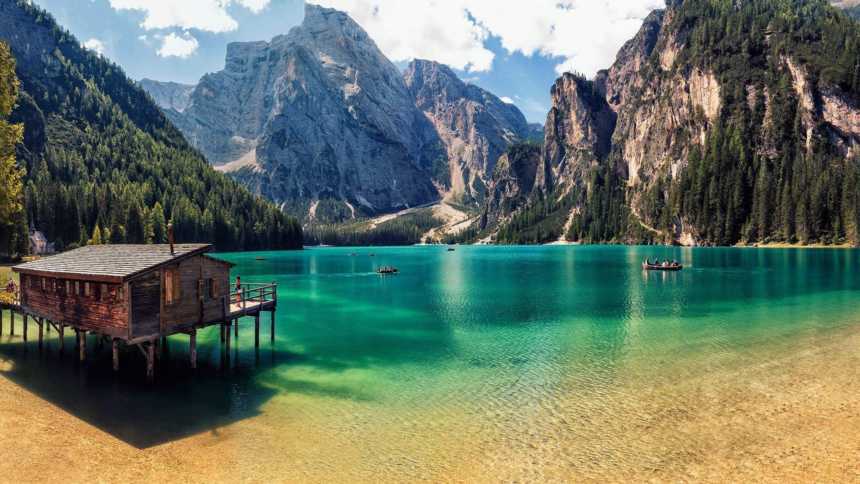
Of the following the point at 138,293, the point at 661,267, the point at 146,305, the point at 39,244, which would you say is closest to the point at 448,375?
the point at 146,305

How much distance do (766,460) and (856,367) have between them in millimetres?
19069

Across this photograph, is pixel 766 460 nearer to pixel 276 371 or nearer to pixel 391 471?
pixel 391 471

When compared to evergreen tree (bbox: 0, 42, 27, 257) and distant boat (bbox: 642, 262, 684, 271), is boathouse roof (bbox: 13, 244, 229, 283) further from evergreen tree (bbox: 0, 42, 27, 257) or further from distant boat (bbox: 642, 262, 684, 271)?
distant boat (bbox: 642, 262, 684, 271)

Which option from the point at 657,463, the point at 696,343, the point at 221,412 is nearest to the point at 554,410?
the point at 657,463

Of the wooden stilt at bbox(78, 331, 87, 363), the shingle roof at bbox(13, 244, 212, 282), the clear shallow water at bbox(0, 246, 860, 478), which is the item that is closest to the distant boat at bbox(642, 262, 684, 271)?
the clear shallow water at bbox(0, 246, 860, 478)

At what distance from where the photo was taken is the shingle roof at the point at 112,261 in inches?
1217

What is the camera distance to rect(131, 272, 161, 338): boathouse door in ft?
Answer: 101

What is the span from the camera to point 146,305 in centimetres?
3158

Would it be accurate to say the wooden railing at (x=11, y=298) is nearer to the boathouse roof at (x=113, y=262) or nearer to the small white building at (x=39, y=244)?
the boathouse roof at (x=113, y=262)

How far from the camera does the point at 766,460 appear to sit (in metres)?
20.2

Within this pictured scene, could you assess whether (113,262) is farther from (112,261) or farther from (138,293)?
(138,293)

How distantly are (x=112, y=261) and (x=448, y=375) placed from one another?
23926 mm

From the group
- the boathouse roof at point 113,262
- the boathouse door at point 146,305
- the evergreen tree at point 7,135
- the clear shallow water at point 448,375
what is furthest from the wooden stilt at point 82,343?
the evergreen tree at point 7,135

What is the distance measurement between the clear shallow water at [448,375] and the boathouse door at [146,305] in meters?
3.66
